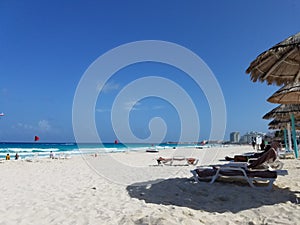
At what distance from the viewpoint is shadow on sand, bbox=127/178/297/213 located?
3336mm

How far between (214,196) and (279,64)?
2472 mm

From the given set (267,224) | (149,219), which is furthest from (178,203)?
(267,224)

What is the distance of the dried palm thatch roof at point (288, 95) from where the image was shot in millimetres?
4420

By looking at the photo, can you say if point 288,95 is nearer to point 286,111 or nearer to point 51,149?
point 286,111

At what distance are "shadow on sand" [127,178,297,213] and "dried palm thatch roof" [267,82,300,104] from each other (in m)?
1.71

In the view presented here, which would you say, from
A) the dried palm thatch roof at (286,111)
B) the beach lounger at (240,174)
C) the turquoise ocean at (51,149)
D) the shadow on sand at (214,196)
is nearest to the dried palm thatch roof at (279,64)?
the beach lounger at (240,174)

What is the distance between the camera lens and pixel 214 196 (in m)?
3.83

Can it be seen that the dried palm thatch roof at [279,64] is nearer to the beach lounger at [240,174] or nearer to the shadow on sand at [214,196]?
the beach lounger at [240,174]

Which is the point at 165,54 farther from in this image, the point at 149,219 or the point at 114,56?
the point at 149,219

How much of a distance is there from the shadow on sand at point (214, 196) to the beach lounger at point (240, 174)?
0.50 feet

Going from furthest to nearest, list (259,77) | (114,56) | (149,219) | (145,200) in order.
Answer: (114,56)
(259,77)
(145,200)
(149,219)

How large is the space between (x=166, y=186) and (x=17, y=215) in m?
2.59

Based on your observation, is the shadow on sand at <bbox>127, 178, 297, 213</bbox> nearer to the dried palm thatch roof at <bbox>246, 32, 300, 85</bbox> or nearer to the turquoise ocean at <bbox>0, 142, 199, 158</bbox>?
the dried palm thatch roof at <bbox>246, 32, 300, 85</bbox>

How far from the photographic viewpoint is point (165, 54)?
32.7 feet
